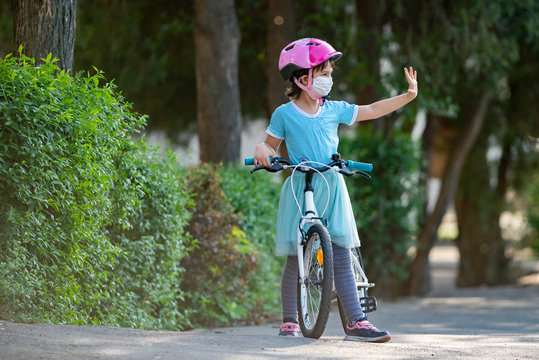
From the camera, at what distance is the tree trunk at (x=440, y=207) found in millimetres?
15625

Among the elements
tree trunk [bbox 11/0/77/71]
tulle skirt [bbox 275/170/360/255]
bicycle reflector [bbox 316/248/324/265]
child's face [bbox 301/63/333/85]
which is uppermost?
tree trunk [bbox 11/0/77/71]

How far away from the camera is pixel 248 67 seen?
49.8ft

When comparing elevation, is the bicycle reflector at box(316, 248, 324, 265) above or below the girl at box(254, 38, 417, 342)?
below

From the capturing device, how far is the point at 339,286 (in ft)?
18.0

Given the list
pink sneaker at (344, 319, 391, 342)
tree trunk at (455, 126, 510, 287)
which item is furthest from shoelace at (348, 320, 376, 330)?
tree trunk at (455, 126, 510, 287)

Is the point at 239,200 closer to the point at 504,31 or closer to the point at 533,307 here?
the point at 533,307

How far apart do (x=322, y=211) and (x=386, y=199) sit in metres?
7.50

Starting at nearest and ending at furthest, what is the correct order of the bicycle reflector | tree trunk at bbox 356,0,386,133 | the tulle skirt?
1. the bicycle reflector
2. the tulle skirt
3. tree trunk at bbox 356,0,386,133

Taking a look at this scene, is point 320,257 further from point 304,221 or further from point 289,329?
point 289,329

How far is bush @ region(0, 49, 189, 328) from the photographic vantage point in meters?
4.96

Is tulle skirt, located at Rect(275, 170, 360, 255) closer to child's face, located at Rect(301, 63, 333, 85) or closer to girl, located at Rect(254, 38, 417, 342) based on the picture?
girl, located at Rect(254, 38, 417, 342)

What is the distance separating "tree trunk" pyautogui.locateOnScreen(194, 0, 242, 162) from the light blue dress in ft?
15.4

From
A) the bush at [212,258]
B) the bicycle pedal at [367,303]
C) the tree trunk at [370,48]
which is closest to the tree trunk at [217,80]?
the bush at [212,258]

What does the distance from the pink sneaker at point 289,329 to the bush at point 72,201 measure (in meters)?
1.31
